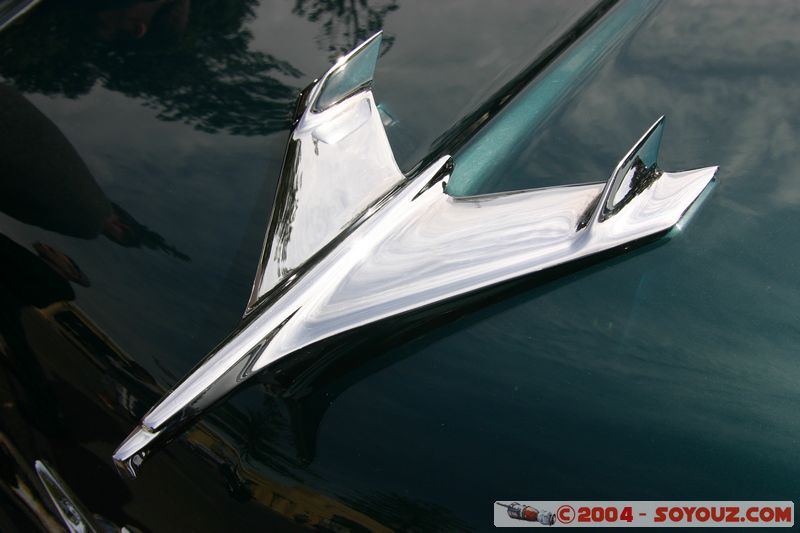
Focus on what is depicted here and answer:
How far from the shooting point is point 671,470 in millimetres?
677

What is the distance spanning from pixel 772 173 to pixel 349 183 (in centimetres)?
48

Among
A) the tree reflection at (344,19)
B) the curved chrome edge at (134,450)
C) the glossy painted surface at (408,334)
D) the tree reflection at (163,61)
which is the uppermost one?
the tree reflection at (344,19)

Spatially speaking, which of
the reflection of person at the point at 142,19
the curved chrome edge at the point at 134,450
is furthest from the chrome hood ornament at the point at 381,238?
the reflection of person at the point at 142,19

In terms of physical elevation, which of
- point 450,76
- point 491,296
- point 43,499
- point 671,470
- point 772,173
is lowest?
point 43,499

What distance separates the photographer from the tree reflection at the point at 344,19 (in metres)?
1.09

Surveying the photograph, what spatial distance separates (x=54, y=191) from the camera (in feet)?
2.96

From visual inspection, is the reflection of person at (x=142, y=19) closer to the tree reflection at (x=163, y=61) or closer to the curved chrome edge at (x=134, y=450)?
the tree reflection at (x=163, y=61)

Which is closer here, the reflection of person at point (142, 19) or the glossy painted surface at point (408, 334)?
the glossy painted surface at point (408, 334)

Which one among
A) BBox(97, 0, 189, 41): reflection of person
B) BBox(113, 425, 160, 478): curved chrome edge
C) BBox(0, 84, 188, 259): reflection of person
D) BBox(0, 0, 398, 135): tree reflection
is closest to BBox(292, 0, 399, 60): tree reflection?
BBox(0, 0, 398, 135): tree reflection

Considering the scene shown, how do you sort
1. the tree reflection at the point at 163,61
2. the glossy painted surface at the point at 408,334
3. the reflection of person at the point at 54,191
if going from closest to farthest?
the glossy painted surface at the point at 408,334 → the reflection of person at the point at 54,191 → the tree reflection at the point at 163,61

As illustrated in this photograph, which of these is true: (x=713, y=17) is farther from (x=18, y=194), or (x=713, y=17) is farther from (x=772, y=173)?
(x=18, y=194)

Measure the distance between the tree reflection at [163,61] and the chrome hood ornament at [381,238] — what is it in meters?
0.11

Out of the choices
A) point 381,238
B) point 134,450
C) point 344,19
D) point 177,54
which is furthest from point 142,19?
point 134,450

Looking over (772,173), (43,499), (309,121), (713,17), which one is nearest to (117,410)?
(43,499)
